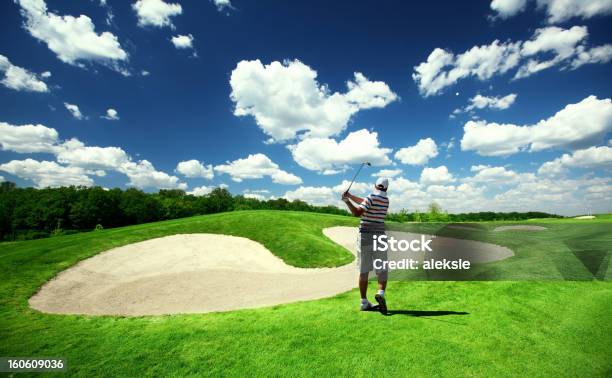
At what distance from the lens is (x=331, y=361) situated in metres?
4.09

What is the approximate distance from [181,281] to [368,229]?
10.8 metres

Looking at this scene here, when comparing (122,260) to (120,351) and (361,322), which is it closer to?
(120,351)

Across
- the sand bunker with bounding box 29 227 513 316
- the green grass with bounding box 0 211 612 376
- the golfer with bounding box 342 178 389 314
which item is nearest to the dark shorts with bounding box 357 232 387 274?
the golfer with bounding box 342 178 389 314

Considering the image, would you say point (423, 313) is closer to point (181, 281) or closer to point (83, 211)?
point (181, 281)

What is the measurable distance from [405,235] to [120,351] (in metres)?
27.8

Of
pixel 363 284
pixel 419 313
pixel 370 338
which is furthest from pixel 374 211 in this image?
pixel 370 338

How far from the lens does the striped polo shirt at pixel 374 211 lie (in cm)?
633

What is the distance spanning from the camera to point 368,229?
21.1 feet

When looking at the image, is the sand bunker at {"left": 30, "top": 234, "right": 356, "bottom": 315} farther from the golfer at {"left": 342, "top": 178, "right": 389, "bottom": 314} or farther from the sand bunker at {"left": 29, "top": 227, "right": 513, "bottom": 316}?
the golfer at {"left": 342, "top": 178, "right": 389, "bottom": 314}

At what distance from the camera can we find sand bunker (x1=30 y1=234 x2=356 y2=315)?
34.0ft

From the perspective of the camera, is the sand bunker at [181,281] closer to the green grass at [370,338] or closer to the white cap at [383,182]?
the green grass at [370,338]

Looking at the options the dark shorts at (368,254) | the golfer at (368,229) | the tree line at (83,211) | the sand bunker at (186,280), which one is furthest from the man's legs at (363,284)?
the tree line at (83,211)

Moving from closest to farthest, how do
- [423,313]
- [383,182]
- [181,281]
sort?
[423,313] < [383,182] < [181,281]

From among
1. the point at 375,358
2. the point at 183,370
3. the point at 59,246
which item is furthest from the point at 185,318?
the point at 59,246
